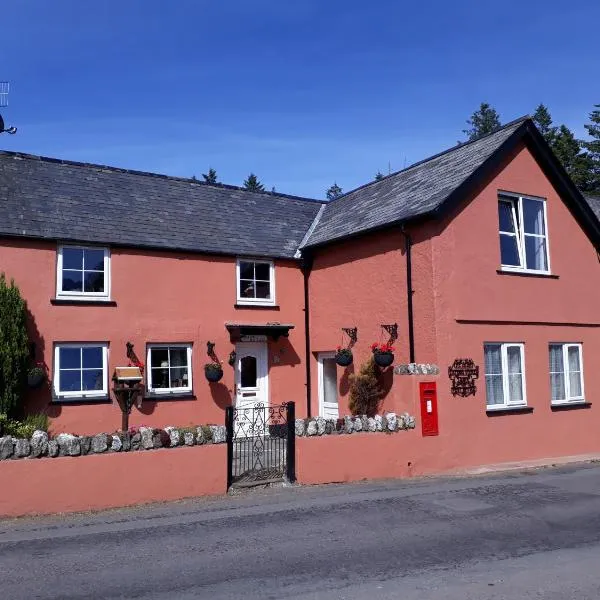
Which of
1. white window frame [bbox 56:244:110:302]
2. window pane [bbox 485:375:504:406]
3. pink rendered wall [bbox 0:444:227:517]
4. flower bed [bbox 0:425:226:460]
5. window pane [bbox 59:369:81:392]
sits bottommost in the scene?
pink rendered wall [bbox 0:444:227:517]

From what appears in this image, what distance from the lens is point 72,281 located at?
1393 centimetres

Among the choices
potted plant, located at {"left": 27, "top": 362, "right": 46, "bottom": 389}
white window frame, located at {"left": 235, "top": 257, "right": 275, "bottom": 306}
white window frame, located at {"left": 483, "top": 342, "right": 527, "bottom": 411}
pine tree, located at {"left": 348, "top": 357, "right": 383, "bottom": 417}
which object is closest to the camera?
potted plant, located at {"left": 27, "top": 362, "right": 46, "bottom": 389}

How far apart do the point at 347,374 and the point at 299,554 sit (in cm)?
Result: 835

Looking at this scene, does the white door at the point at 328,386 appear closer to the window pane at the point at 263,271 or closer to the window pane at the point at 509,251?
the window pane at the point at 263,271

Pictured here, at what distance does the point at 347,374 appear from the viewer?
15156 mm

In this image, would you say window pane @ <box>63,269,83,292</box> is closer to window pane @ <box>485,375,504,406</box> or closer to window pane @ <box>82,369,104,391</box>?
window pane @ <box>82,369,104,391</box>

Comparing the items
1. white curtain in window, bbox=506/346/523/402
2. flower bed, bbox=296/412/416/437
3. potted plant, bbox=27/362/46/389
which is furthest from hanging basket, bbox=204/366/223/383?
white curtain in window, bbox=506/346/523/402

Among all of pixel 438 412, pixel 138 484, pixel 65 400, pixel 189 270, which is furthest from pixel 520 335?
pixel 65 400

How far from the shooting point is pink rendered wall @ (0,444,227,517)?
28.6ft

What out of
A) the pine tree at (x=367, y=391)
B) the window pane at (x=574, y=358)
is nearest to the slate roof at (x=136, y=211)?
the pine tree at (x=367, y=391)

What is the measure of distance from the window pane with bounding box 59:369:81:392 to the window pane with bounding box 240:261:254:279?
4686 mm

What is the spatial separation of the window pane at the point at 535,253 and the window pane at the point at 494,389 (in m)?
2.88

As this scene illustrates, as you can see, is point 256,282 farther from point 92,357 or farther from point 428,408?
point 428,408

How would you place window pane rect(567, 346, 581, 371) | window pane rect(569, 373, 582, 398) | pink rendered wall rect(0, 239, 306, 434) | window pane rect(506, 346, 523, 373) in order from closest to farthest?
pink rendered wall rect(0, 239, 306, 434) → window pane rect(506, 346, 523, 373) → window pane rect(569, 373, 582, 398) → window pane rect(567, 346, 581, 371)
